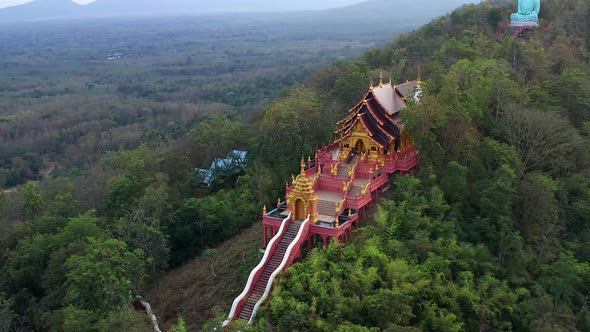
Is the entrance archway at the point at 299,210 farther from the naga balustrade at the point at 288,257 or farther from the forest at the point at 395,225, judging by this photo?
the forest at the point at 395,225

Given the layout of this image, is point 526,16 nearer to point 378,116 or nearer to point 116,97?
point 378,116

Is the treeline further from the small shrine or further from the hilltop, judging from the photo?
the small shrine

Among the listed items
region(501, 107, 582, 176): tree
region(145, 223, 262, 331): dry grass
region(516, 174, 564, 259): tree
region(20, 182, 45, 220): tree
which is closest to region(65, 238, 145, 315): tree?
region(145, 223, 262, 331): dry grass

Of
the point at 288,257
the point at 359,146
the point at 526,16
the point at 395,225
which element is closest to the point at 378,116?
the point at 359,146

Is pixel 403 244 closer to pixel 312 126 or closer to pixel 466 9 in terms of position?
pixel 312 126

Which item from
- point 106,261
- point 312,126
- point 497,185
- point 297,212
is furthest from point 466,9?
point 106,261

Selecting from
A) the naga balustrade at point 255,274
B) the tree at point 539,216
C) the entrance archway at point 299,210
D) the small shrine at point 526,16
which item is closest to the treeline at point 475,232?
the tree at point 539,216
